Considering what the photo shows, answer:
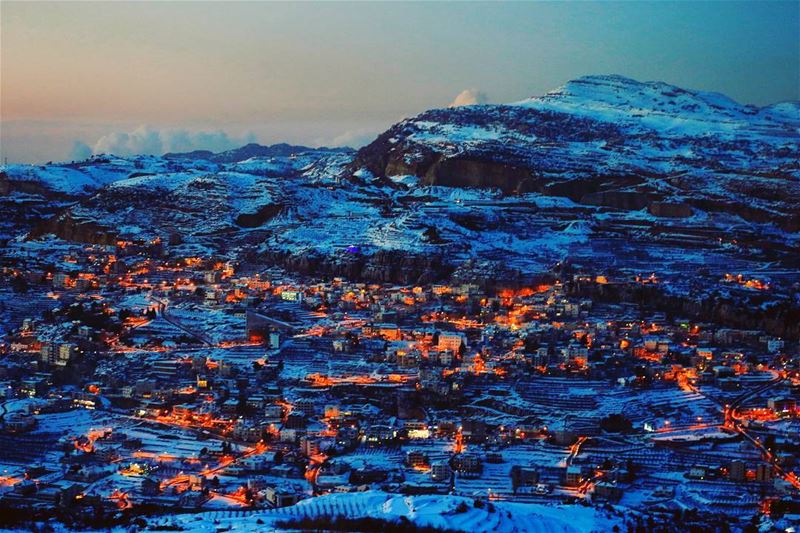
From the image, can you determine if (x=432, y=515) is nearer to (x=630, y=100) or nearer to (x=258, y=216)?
(x=258, y=216)

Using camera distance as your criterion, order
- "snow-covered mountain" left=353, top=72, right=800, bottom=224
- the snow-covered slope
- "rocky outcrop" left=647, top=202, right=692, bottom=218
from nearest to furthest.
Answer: the snow-covered slope < "rocky outcrop" left=647, top=202, right=692, bottom=218 < "snow-covered mountain" left=353, top=72, right=800, bottom=224

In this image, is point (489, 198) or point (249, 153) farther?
point (249, 153)

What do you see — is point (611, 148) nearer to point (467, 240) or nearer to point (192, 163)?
point (467, 240)

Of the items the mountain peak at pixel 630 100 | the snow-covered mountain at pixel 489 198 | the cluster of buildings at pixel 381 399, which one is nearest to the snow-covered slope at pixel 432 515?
the cluster of buildings at pixel 381 399

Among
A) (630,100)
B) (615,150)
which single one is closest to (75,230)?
(615,150)

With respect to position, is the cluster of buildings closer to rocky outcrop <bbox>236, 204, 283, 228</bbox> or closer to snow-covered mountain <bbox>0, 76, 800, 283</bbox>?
snow-covered mountain <bbox>0, 76, 800, 283</bbox>

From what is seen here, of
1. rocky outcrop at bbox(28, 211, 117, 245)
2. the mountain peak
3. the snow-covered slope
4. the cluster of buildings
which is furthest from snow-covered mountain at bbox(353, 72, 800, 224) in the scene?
the snow-covered slope

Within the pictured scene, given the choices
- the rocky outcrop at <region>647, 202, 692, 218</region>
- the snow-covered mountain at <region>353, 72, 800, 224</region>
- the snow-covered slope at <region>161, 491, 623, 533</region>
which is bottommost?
the snow-covered slope at <region>161, 491, 623, 533</region>

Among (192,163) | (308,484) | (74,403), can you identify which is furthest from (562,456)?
(192,163)
